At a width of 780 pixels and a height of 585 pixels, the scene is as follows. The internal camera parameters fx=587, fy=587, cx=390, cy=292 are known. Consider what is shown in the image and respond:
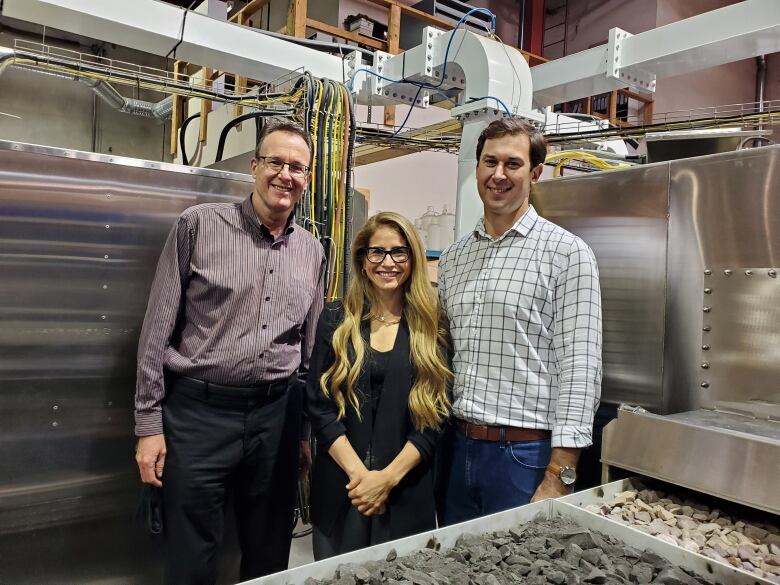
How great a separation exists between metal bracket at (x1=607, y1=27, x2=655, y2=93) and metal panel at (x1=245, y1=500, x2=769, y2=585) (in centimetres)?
199

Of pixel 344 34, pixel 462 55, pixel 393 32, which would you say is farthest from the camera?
pixel 393 32

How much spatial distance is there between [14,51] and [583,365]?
2119 millimetres

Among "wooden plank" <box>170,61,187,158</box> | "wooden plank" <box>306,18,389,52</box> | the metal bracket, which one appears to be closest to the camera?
the metal bracket

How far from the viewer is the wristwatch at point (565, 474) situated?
55.9 inches

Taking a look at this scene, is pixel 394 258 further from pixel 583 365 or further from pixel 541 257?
pixel 583 365

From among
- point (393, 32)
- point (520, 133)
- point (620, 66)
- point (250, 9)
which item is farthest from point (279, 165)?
point (250, 9)

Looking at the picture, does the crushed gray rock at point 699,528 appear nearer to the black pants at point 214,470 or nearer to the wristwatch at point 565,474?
the wristwatch at point 565,474

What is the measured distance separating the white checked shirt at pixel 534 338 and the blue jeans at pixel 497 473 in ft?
0.22

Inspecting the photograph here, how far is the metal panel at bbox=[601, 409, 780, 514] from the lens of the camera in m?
1.21

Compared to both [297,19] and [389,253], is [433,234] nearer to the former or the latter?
[297,19]

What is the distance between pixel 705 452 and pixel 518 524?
48 centimetres

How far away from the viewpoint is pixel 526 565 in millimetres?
971

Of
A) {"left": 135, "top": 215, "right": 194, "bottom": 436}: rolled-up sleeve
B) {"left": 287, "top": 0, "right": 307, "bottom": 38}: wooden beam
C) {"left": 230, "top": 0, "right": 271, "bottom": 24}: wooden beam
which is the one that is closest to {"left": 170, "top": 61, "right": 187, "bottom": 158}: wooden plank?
{"left": 230, "top": 0, "right": 271, "bottom": 24}: wooden beam

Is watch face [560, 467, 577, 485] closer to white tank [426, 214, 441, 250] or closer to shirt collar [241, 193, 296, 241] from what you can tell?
shirt collar [241, 193, 296, 241]
